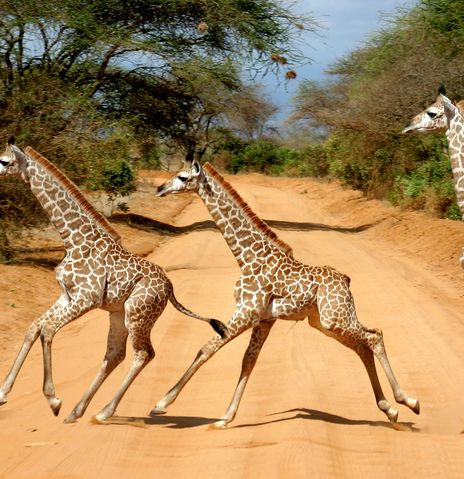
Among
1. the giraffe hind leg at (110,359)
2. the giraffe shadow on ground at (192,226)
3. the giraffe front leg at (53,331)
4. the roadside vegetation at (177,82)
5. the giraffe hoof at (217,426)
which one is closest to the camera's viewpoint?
the giraffe hoof at (217,426)

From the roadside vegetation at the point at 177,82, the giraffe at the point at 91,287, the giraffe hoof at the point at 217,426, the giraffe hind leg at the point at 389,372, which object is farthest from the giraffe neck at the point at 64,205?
the roadside vegetation at the point at 177,82

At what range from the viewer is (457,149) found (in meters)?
9.31

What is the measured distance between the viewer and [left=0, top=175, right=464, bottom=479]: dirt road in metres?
6.79

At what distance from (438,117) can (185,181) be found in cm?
254

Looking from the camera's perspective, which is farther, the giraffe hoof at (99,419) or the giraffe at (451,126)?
the giraffe at (451,126)

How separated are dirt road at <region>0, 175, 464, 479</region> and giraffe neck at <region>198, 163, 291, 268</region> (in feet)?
4.51

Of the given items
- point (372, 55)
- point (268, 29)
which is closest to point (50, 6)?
point (268, 29)

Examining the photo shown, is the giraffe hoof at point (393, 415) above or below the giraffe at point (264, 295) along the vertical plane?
below

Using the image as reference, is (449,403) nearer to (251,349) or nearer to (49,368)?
(251,349)

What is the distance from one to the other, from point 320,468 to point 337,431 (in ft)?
4.01

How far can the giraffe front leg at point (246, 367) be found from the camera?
790 cm

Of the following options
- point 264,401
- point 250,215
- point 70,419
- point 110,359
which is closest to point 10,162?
point 110,359

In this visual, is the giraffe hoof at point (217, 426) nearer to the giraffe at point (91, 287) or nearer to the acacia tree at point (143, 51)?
the giraffe at point (91, 287)

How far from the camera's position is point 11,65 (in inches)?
902
